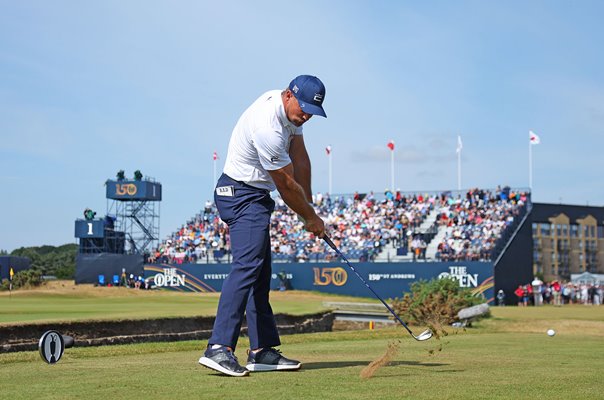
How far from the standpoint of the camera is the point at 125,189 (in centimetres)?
5794

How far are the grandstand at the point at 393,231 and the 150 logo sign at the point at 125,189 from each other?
5279mm

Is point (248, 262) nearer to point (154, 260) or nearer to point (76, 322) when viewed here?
point (76, 322)

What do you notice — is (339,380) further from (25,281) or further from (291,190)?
(25,281)

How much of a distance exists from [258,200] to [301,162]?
587 millimetres

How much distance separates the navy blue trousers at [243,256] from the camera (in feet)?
21.5

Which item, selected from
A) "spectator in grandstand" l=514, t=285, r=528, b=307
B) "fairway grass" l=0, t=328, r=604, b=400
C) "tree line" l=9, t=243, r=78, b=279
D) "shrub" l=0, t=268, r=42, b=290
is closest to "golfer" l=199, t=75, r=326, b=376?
"fairway grass" l=0, t=328, r=604, b=400

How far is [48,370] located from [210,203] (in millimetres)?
50638

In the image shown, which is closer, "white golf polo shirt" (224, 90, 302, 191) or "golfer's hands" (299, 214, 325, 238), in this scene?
"white golf polo shirt" (224, 90, 302, 191)

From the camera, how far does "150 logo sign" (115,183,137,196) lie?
5781cm

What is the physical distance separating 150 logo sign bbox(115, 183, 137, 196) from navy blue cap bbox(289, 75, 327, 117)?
52650 mm

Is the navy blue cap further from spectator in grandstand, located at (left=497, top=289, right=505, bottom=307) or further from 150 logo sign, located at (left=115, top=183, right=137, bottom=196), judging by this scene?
150 logo sign, located at (left=115, top=183, right=137, bottom=196)

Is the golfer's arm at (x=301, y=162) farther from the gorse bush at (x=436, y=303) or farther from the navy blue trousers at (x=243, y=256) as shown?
the gorse bush at (x=436, y=303)

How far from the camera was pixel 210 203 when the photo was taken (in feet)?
188

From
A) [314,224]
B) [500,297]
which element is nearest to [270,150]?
[314,224]
